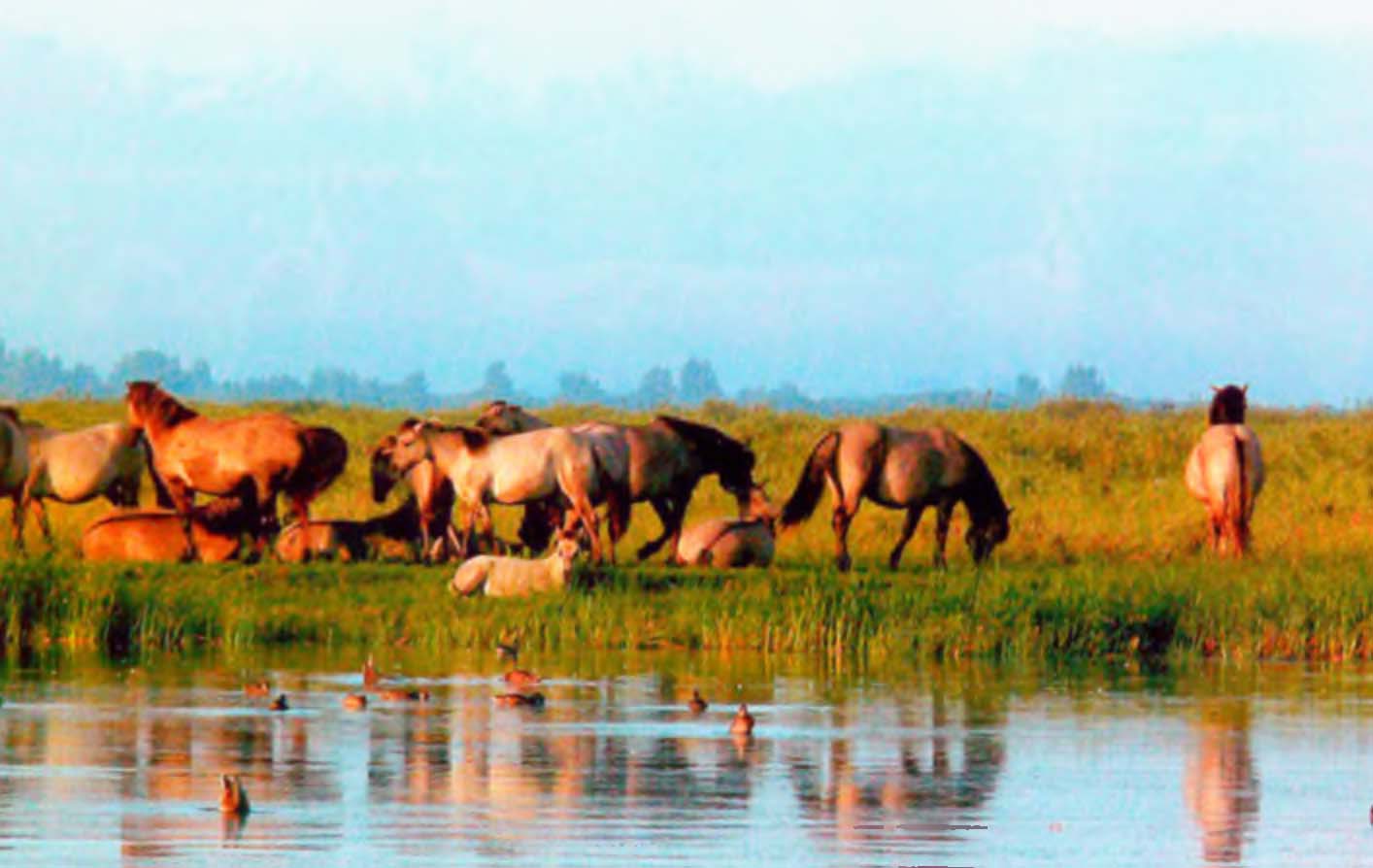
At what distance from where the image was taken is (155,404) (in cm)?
2845

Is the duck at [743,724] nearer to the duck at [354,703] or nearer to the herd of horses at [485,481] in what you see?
the duck at [354,703]

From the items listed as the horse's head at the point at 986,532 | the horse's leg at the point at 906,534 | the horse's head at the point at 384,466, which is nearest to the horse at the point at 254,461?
the horse's head at the point at 384,466

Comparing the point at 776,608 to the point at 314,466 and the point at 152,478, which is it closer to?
A: the point at 314,466

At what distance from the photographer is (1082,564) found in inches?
1073

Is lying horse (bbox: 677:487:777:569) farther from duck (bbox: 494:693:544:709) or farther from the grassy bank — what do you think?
duck (bbox: 494:693:544:709)

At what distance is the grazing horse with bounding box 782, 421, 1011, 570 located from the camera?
95.7 feet

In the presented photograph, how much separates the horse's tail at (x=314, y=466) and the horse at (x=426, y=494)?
2.11 feet

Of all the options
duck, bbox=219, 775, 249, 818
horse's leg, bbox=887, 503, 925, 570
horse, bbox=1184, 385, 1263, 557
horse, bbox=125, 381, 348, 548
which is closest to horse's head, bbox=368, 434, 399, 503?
horse, bbox=125, 381, 348, 548

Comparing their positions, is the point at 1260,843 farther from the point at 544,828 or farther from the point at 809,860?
the point at 544,828

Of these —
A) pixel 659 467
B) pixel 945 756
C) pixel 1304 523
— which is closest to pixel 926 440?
pixel 659 467

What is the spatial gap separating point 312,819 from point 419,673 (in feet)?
24.0

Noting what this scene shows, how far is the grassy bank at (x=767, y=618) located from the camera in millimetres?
23328

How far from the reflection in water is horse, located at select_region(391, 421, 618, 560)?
9.15m

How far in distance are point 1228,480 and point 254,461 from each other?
9.34 m
